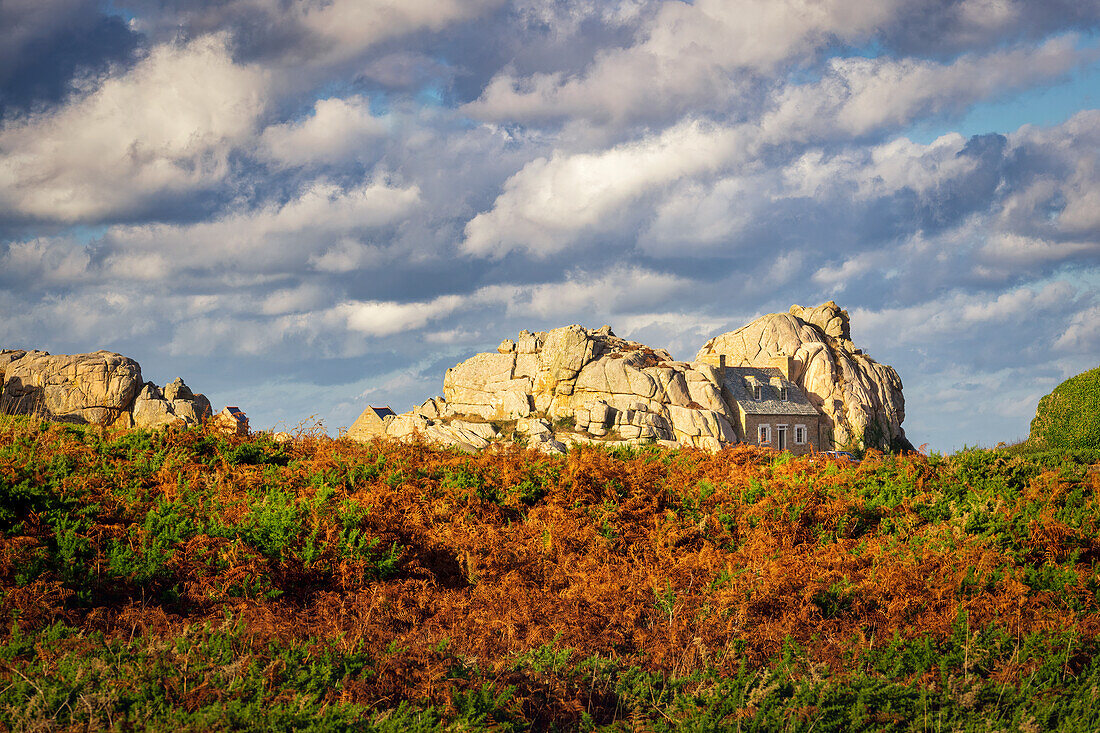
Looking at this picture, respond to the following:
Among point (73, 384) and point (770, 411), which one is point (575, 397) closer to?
point (770, 411)

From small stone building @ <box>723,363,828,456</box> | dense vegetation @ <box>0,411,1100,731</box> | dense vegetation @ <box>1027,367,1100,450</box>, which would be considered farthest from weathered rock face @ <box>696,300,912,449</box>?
dense vegetation @ <box>0,411,1100,731</box>

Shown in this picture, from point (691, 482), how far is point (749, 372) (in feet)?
185

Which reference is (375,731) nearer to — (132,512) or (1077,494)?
(132,512)

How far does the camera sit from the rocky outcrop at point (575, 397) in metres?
57.0

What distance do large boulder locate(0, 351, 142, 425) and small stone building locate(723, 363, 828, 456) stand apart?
40754 mm

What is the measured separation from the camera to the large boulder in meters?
48.1

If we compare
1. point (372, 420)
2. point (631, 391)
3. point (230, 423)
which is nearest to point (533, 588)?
point (230, 423)

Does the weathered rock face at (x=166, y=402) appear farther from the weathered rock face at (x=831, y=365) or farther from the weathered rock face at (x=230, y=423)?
the weathered rock face at (x=230, y=423)

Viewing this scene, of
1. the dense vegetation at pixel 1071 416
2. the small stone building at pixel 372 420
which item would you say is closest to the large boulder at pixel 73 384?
the small stone building at pixel 372 420

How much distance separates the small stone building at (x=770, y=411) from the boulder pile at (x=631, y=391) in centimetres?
88

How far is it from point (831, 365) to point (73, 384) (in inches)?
2137

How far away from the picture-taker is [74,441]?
30.7 ft

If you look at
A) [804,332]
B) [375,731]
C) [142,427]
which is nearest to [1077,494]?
[375,731]

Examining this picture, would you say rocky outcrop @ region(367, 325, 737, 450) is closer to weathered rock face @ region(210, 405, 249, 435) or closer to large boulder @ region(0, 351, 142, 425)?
large boulder @ region(0, 351, 142, 425)
